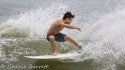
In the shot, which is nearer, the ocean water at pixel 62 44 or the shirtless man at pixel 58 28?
the ocean water at pixel 62 44

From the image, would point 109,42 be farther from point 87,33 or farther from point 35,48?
point 35,48

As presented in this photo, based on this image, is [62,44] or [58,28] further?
[62,44]

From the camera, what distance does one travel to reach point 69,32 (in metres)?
13.0

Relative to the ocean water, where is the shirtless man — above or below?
above

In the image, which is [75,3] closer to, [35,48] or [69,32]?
[69,32]

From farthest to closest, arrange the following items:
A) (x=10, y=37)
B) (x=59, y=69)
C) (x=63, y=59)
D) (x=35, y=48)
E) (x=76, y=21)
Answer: (x=76, y=21), (x=10, y=37), (x=35, y=48), (x=63, y=59), (x=59, y=69)

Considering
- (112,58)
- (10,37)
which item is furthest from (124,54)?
(10,37)

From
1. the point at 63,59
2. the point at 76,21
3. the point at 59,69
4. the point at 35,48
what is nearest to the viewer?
the point at 59,69

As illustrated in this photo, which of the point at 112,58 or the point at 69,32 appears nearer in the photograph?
the point at 112,58

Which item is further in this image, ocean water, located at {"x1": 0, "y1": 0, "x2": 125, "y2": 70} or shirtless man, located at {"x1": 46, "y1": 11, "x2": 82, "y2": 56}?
shirtless man, located at {"x1": 46, "y1": 11, "x2": 82, "y2": 56}

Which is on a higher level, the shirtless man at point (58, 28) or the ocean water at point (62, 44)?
the shirtless man at point (58, 28)

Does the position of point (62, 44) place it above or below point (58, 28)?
below

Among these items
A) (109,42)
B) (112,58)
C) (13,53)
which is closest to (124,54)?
(112,58)

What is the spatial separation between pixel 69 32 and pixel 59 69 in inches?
179
